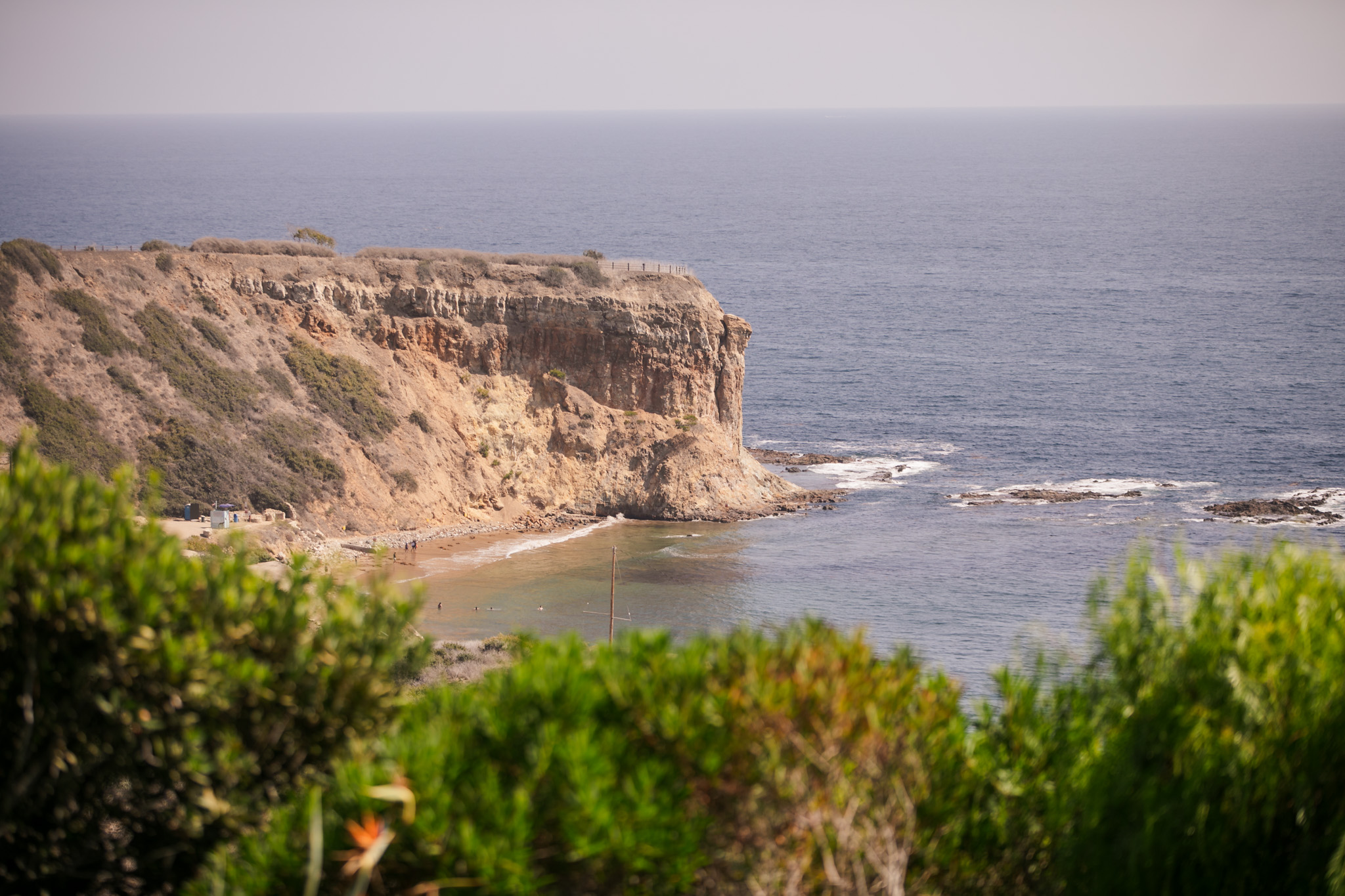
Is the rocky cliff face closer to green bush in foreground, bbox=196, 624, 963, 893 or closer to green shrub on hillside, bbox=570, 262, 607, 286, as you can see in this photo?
green shrub on hillside, bbox=570, 262, 607, 286

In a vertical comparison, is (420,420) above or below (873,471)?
above

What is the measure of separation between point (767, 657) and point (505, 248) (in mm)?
171547

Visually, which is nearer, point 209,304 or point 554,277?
point 209,304

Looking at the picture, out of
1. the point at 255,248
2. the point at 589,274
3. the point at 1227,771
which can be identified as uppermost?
the point at 255,248

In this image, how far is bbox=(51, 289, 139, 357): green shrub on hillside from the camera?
64.4 metres

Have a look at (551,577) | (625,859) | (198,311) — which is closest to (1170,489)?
(551,577)

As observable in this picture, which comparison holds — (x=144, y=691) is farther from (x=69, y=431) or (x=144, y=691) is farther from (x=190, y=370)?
(x=190, y=370)

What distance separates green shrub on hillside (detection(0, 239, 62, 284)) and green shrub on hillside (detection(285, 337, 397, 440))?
13.1 m

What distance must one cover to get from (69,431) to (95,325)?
8.26 m

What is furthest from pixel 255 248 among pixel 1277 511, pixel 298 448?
pixel 1277 511

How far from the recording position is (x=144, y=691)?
1303 centimetres

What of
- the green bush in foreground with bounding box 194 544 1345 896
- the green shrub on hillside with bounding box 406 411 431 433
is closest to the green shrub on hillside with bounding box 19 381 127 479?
the green shrub on hillside with bounding box 406 411 431 433

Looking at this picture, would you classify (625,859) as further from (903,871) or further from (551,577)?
(551,577)

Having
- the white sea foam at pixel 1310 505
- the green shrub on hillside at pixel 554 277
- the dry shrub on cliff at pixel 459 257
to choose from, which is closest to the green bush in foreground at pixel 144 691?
the green shrub on hillside at pixel 554 277
